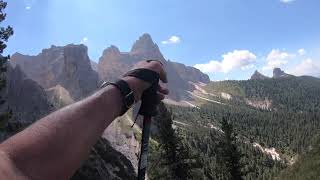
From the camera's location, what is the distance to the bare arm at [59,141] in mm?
1686

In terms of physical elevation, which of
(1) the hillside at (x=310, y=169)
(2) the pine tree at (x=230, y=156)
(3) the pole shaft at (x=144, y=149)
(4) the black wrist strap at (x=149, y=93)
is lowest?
(1) the hillside at (x=310, y=169)

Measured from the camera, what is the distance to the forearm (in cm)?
170

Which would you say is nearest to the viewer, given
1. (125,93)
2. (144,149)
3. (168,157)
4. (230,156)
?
(125,93)

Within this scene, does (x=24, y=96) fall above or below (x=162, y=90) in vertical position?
below

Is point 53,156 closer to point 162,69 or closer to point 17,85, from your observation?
point 162,69

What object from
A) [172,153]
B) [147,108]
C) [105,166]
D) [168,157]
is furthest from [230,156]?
[147,108]

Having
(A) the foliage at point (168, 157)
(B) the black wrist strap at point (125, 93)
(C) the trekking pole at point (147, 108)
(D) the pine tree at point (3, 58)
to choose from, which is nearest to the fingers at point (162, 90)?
(C) the trekking pole at point (147, 108)

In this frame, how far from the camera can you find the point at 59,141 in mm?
1843

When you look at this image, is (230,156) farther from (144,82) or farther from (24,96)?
(24,96)

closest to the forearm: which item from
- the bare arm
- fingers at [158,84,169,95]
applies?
Answer: the bare arm

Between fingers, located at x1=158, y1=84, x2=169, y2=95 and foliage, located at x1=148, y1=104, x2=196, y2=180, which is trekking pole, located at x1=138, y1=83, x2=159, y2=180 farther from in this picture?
foliage, located at x1=148, y1=104, x2=196, y2=180

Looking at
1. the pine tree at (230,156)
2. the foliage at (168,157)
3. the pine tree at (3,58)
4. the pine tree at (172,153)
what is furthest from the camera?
the pine tree at (230,156)

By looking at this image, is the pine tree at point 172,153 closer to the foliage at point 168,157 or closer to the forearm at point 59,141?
the foliage at point 168,157

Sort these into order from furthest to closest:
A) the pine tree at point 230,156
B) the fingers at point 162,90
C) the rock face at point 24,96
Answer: the rock face at point 24,96 < the pine tree at point 230,156 < the fingers at point 162,90
